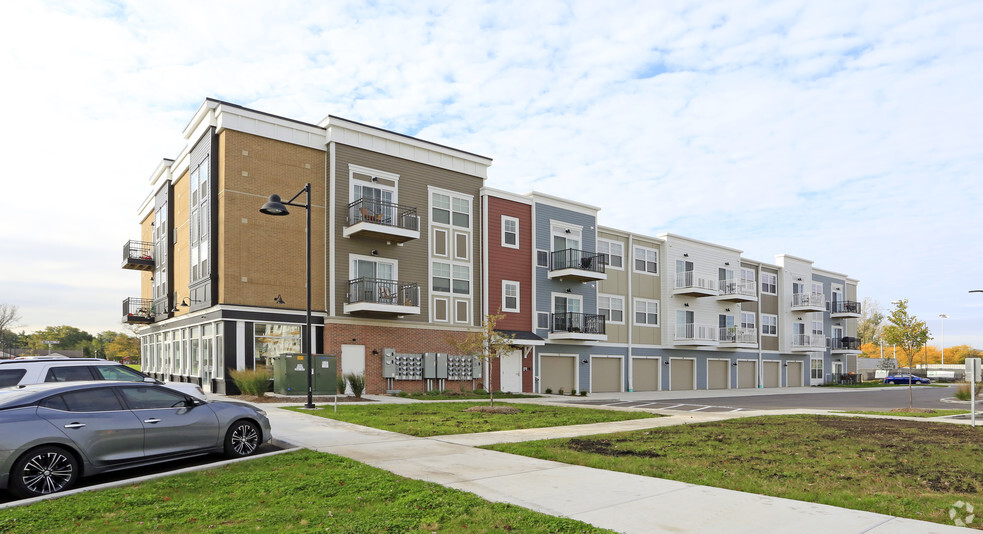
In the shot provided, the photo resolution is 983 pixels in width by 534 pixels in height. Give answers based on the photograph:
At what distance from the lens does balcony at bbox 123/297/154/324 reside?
4062 cm

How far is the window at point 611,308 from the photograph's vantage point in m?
42.3

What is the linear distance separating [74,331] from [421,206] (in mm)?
83610

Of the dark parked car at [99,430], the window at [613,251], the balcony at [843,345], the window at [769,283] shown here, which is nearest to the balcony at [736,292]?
the window at [769,283]

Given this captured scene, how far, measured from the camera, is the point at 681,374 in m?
47.0

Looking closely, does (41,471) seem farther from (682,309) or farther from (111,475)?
(682,309)

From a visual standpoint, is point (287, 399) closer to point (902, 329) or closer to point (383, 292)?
point (383, 292)

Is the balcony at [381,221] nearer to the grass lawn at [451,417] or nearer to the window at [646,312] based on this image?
the grass lawn at [451,417]

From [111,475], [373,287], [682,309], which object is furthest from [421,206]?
[111,475]

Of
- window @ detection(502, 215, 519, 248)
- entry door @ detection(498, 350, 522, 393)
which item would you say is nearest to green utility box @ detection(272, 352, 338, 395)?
entry door @ detection(498, 350, 522, 393)

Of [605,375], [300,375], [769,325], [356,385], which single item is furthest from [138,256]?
[769,325]

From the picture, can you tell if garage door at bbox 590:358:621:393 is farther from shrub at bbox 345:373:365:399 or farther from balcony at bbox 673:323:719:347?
shrub at bbox 345:373:365:399

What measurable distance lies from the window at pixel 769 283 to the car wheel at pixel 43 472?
175ft

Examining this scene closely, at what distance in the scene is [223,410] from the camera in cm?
1048

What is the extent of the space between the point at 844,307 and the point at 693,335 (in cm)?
2451
